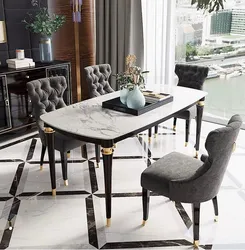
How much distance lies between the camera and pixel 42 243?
2.39 meters

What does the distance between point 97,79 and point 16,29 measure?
142 centimetres

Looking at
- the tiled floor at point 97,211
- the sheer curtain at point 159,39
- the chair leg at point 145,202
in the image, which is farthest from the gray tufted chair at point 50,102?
the sheer curtain at point 159,39

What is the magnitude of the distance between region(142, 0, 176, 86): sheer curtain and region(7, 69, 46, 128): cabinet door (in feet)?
5.29

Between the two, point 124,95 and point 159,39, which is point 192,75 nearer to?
point 159,39

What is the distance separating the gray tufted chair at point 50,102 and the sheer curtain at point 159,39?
1.75 metres

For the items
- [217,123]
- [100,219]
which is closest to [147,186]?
[100,219]

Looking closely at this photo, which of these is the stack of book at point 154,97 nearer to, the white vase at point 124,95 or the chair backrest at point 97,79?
the white vase at point 124,95

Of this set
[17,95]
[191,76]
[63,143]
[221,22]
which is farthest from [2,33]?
[221,22]

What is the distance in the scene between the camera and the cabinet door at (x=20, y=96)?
4.08m

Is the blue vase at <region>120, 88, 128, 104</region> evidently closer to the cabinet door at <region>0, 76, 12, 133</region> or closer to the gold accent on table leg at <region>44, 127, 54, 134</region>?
the gold accent on table leg at <region>44, 127, 54, 134</region>

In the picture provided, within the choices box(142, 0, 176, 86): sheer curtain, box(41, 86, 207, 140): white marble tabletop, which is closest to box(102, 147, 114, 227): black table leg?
box(41, 86, 207, 140): white marble tabletop

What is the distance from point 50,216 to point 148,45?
3097mm

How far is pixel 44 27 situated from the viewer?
4.41m

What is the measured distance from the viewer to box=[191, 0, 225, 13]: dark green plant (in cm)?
455
